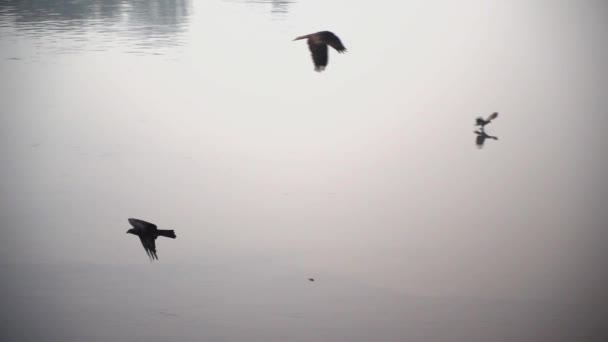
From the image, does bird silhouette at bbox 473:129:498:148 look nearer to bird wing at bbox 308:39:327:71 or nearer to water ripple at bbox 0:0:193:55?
bird wing at bbox 308:39:327:71

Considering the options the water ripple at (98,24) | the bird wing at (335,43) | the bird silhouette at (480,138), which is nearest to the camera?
the bird wing at (335,43)

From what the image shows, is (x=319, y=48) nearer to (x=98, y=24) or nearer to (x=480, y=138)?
(x=480, y=138)

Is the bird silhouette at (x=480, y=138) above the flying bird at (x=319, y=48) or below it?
below

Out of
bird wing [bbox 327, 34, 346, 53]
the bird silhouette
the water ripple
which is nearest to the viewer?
bird wing [bbox 327, 34, 346, 53]

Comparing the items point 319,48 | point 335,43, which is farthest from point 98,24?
point 335,43

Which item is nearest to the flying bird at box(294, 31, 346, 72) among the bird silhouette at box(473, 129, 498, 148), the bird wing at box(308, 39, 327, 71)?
the bird wing at box(308, 39, 327, 71)

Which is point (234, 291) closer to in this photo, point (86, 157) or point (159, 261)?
point (159, 261)

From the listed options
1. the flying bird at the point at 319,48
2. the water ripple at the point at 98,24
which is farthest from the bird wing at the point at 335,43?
the water ripple at the point at 98,24

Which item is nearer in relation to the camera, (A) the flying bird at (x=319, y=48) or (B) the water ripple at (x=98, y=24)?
(A) the flying bird at (x=319, y=48)

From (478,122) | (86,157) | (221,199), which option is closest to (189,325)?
(221,199)

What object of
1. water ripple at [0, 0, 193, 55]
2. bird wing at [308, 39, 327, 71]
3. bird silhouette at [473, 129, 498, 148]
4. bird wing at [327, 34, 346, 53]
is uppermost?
bird wing at [327, 34, 346, 53]

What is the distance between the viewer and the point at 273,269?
3.48 m

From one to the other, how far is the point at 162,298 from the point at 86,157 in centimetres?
111

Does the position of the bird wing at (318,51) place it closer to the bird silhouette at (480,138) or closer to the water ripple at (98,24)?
the bird silhouette at (480,138)
